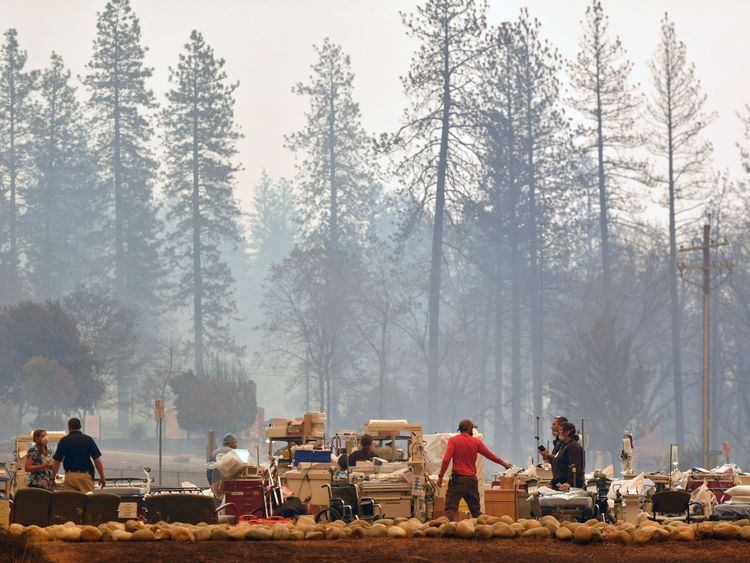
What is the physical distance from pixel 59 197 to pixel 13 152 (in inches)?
176

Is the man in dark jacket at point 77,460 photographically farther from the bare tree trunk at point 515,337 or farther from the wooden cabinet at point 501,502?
the bare tree trunk at point 515,337

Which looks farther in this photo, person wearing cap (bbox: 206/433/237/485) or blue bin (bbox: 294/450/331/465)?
person wearing cap (bbox: 206/433/237/485)

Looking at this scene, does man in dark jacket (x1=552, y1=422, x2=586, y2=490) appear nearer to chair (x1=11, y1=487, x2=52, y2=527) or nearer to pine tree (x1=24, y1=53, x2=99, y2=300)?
chair (x1=11, y1=487, x2=52, y2=527)

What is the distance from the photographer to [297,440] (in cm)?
3016

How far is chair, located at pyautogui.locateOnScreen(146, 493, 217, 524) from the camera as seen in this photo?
17.4m

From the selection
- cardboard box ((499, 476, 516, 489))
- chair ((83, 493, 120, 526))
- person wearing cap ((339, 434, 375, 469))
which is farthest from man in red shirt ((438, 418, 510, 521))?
chair ((83, 493, 120, 526))

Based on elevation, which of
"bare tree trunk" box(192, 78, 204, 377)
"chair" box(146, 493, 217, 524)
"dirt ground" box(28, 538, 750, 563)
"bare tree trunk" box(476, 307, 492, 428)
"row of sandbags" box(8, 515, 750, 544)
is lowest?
"dirt ground" box(28, 538, 750, 563)

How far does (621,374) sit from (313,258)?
93.0 ft

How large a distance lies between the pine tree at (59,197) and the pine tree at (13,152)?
2.85 feet

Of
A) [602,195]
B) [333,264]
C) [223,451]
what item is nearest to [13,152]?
[333,264]

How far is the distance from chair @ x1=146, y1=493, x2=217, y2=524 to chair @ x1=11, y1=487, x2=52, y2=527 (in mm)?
1132

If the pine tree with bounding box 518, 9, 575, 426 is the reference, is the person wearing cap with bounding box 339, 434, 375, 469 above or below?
below

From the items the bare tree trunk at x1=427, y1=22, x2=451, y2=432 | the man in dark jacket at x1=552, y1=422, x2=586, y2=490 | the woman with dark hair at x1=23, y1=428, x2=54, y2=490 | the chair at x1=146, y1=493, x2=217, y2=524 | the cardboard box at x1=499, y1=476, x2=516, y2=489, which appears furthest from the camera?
the bare tree trunk at x1=427, y1=22, x2=451, y2=432

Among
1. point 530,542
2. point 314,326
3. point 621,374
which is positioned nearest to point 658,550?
point 530,542
